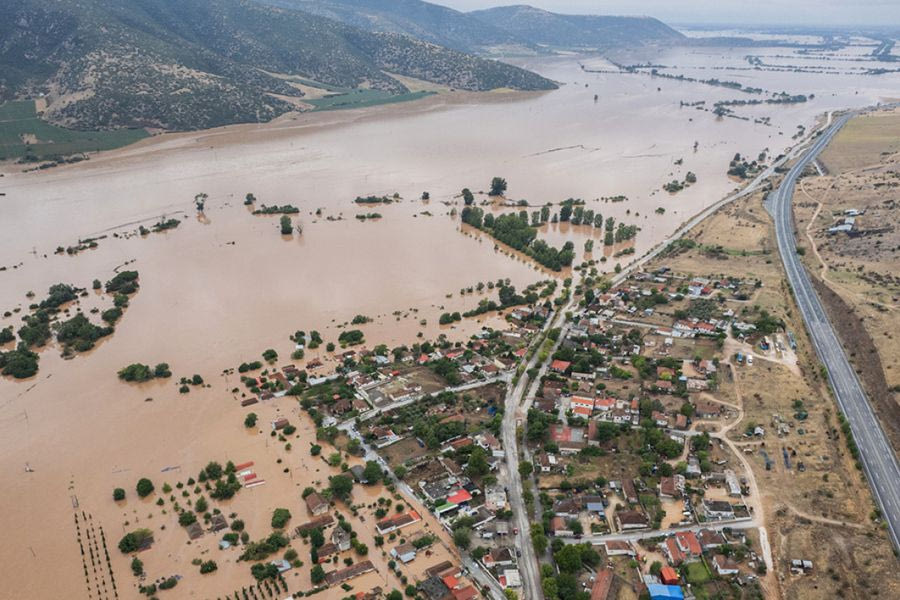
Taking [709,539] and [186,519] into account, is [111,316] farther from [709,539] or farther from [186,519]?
[709,539]

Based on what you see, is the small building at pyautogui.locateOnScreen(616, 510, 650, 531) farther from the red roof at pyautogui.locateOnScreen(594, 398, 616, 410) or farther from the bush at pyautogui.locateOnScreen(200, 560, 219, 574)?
the bush at pyautogui.locateOnScreen(200, 560, 219, 574)

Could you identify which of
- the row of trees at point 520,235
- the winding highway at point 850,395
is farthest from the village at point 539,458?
the row of trees at point 520,235

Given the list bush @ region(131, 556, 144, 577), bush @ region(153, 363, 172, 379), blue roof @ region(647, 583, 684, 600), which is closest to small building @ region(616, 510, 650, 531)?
blue roof @ region(647, 583, 684, 600)

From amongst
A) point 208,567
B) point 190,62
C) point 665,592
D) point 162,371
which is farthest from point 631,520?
point 190,62

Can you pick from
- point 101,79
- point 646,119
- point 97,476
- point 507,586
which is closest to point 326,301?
point 97,476

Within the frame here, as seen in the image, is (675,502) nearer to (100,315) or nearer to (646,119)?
(100,315)
